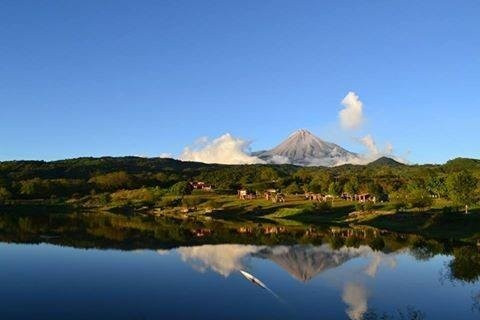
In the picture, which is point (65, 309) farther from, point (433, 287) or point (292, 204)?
point (292, 204)

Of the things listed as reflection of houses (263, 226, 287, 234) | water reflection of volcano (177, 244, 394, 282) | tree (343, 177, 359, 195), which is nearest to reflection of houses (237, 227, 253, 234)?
reflection of houses (263, 226, 287, 234)

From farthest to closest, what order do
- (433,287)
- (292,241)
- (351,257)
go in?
(292,241)
(351,257)
(433,287)

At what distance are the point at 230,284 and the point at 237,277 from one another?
13.3 ft

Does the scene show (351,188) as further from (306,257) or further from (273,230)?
(306,257)

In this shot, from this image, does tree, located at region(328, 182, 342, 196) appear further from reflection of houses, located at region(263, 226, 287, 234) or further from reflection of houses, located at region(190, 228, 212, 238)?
reflection of houses, located at region(190, 228, 212, 238)

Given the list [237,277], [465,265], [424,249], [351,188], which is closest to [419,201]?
[351,188]

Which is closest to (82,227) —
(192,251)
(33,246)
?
(33,246)

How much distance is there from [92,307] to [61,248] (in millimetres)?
42901

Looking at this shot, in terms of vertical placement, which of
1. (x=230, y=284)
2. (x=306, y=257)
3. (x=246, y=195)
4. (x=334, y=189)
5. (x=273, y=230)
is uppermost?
(x=334, y=189)

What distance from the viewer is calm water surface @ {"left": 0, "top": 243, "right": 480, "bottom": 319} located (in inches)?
1604

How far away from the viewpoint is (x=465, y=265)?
62.0 metres

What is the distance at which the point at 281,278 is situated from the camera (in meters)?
56.8

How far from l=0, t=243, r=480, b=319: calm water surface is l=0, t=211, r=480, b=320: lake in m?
0.10

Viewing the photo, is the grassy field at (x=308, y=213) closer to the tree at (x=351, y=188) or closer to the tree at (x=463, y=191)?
the tree at (x=463, y=191)
